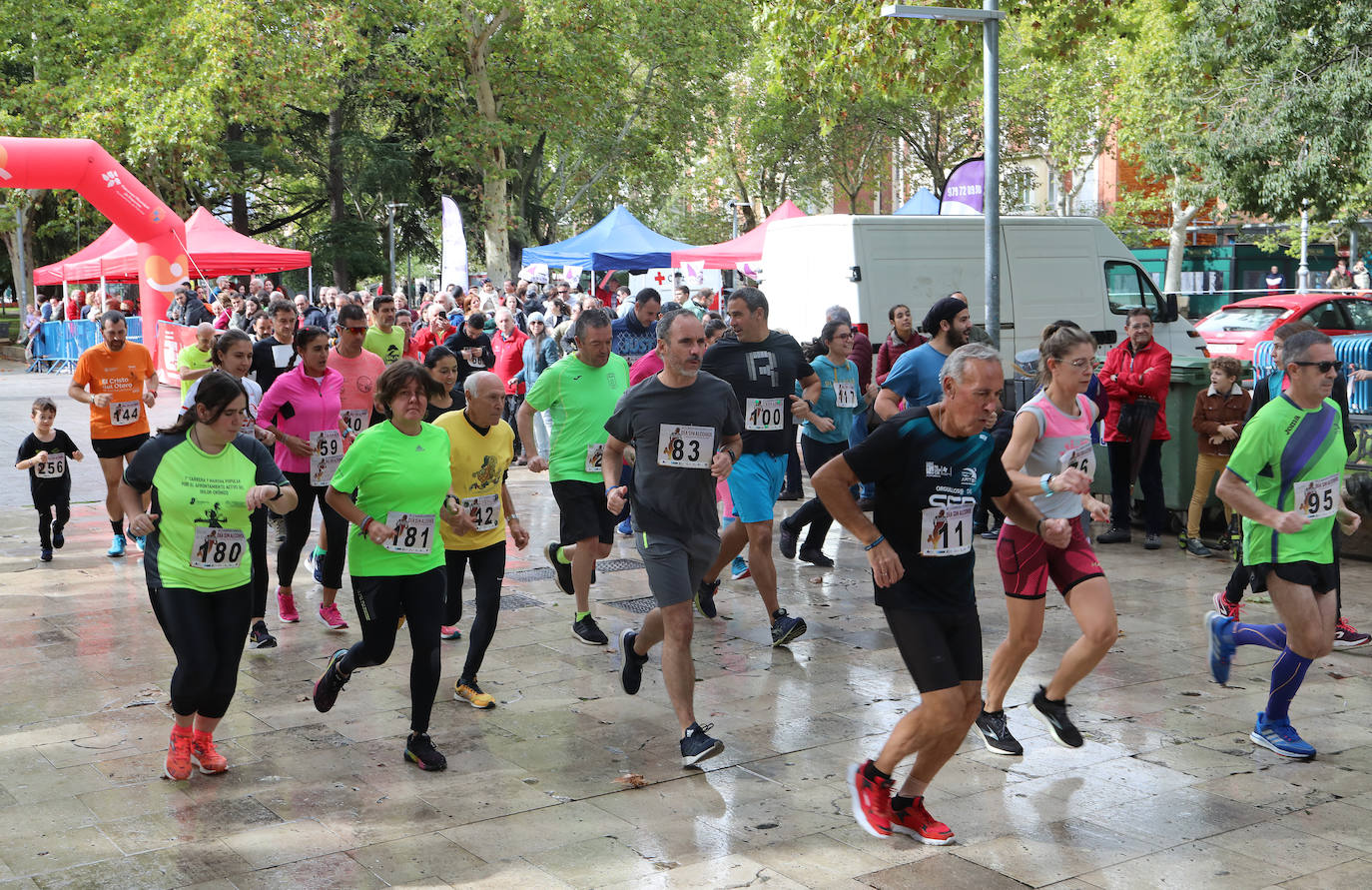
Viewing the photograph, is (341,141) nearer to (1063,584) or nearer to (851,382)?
(851,382)

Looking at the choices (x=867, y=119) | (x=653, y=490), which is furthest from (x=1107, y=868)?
(x=867, y=119)

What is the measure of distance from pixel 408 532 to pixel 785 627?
271 cm

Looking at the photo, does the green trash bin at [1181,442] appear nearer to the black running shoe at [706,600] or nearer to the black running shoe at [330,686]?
the black running shoe at [706,600]

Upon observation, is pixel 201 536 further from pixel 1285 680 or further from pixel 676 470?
pixel 1285 680

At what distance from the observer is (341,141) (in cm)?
3916

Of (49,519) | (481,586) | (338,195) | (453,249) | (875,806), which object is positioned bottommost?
(875,806)

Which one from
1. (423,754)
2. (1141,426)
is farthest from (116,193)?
(423,754)

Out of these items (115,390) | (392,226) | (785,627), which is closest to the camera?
(785,627)

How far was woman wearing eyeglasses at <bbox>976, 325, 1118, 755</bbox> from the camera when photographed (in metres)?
5.57

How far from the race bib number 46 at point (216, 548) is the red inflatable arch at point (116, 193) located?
670 inches

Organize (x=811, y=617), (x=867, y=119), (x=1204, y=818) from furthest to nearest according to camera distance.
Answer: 1. (x=867, y=119)
2. (x=811, y=617)
3. (x=1204, y=818)

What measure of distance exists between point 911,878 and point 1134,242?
48290mm

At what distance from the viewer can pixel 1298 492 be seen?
558cm

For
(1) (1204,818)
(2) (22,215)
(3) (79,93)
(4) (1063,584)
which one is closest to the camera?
(1) (1204,818)
